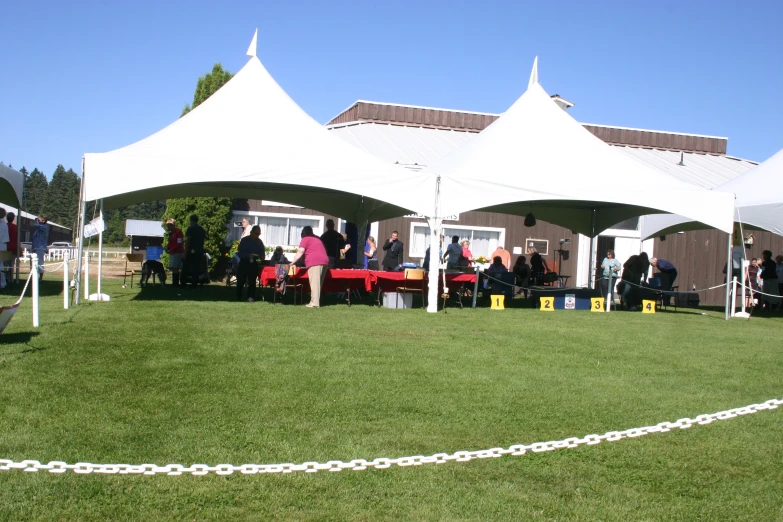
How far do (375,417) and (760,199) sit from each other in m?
12.7

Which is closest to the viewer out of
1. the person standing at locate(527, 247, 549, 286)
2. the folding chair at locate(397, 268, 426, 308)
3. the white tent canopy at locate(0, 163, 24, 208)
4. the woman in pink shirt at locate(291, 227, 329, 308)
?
the woman in pink shirt at locate(291, 227, 329, 308)

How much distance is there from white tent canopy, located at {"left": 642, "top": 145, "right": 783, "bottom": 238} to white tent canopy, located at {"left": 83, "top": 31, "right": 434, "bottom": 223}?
660 centimetres

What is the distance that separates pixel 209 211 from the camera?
2214 cm

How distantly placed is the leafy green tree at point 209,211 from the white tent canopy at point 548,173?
27.2ft

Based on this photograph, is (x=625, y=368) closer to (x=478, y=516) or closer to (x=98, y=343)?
(x=478, y=516)

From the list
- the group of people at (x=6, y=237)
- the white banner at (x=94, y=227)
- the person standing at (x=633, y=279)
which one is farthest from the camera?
the person standing at (x=633, y=279)

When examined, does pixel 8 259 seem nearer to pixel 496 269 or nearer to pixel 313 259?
pixel 313 259

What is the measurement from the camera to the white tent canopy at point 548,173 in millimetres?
13703

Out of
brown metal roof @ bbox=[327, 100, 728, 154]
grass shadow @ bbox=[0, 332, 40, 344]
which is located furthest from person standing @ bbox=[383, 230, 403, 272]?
brown metal roof @ bbox=[327, 100, 728, 154]

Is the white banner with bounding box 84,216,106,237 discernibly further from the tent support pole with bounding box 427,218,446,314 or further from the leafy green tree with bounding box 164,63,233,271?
the leafy green tree with bounding box 164,63,233,271

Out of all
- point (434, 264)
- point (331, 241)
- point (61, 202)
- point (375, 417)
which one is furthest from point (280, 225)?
point (61, 202)

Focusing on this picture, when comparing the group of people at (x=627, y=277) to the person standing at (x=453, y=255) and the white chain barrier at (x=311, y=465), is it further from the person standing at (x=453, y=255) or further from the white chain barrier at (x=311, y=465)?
the white chain barrier at (x=311, y=465)

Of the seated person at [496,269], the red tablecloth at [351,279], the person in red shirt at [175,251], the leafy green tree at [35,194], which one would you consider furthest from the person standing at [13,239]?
the leafy green tree at [35,194]

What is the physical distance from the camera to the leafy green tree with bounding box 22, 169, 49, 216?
10469cm
